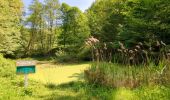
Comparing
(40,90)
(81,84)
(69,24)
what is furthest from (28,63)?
(69,24)

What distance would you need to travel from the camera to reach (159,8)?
36.6 feet

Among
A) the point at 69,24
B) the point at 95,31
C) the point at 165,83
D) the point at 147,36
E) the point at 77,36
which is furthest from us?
the point at 69,24

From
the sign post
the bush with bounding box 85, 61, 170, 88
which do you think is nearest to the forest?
the bush with bounding box 85, 61, 170, 88

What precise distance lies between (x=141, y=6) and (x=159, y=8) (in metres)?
1.13

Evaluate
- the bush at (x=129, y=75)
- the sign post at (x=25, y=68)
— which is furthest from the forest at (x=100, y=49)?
the sign post at (x=25, y=68)

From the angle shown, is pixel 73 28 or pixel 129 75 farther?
pixel 73 28

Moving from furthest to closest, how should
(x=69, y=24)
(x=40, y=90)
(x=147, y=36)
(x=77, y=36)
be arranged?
1. (x=69, y=24)
2. (x=77, y=36)
3. (x=147, y=36)
4. (x=40, y=90)

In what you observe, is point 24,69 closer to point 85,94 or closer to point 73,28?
point 85,94

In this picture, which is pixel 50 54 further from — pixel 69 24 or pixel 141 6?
pixel 141 6

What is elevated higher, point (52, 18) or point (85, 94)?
point (52, 18)

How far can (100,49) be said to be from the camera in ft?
27.6

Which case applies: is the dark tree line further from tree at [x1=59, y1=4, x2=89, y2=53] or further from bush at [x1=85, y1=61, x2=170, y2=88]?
bush at [x1=85, y1=61, x2=170, y2=88]

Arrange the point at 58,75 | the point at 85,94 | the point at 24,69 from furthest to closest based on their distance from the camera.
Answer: the point at 58,75
the point at 24,69
the point at 85,94

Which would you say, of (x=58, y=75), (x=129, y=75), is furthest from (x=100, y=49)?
(x=58, y=75)
